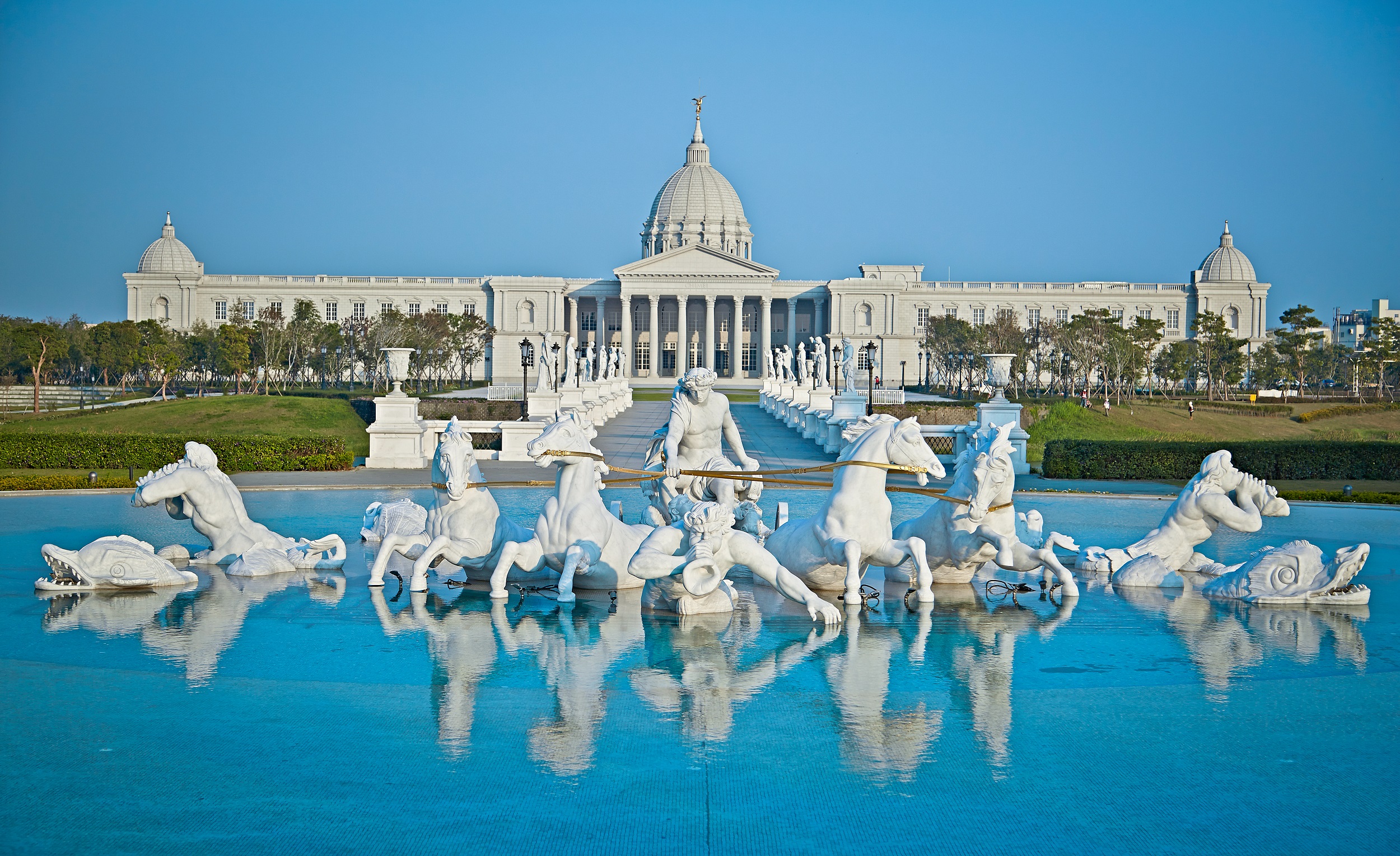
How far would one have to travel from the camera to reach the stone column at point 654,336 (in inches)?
4350

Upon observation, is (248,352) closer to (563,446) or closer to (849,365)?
(849,365)

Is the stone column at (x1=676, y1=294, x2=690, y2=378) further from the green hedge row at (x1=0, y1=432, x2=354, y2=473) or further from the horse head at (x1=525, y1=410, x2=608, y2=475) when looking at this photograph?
the horse head at (x1=525, y1=410, x2=608, y2=475)

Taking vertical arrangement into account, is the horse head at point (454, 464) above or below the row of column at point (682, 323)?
below

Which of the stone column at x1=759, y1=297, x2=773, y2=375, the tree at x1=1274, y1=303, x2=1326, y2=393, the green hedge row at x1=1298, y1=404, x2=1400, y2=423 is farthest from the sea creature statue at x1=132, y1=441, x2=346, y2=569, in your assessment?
the stone column at x1=759, y1=297, x2=773, y2=375

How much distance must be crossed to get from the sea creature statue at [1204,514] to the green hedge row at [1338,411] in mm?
39706

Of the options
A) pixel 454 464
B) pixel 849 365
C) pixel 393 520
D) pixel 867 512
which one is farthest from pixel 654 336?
pixel 867 512

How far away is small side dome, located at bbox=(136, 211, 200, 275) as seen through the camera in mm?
119562

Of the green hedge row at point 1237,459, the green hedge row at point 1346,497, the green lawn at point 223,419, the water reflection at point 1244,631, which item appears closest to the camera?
the water reflection at point 1244,631

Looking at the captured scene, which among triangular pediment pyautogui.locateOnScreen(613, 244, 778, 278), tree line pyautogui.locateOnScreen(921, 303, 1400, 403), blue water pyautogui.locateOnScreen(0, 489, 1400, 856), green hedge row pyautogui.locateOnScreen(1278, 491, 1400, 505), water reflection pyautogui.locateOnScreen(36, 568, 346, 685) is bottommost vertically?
blue water pyautogui.locateOnScreen(0, 489, 1400, 856)

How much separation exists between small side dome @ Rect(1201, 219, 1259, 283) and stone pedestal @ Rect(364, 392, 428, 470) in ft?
370

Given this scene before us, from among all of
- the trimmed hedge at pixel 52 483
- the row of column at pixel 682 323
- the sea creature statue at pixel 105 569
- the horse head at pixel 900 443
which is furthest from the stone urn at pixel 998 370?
the row of column at pixel 682 323

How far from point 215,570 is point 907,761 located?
7684 mm

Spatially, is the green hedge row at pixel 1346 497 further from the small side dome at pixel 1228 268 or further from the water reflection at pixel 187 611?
the small side dome at pixel 1228 268

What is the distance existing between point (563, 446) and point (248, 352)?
2187 inches
